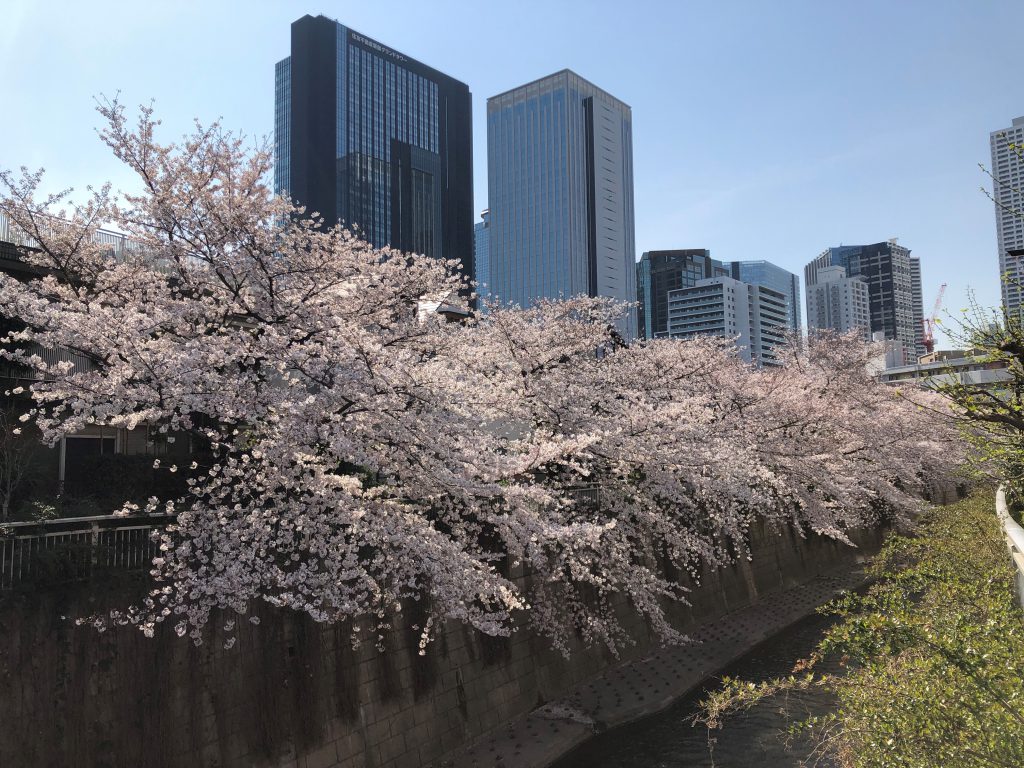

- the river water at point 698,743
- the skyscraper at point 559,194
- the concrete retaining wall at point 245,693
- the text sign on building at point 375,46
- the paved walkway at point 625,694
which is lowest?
the river water at point 698,743

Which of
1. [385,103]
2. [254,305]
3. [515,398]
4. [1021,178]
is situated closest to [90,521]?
[254,305]

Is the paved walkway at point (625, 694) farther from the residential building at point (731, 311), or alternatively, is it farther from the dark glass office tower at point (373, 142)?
the residential building at point (731, 311)

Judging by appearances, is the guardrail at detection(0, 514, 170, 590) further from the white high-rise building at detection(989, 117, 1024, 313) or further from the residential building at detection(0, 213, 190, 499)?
the white high-rise building at detection(989, 117, 1024, 313)

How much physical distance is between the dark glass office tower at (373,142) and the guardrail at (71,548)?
5321 inches

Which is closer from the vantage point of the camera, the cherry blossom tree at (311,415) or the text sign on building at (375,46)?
the cherry blossom tree at (311,415)

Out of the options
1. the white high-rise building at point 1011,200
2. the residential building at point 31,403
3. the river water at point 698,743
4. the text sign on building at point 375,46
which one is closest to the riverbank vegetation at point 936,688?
the white high-rise building at point 1011,200

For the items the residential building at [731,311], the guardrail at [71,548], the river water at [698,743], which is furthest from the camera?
the residential building at [731,311]

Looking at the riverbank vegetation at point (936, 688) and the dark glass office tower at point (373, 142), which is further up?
the dark glass office tower at point (373, 142)

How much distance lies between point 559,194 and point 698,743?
544 feet

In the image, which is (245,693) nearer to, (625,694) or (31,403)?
(625,694)

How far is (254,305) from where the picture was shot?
13141 mm

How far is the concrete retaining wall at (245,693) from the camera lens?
9.72m

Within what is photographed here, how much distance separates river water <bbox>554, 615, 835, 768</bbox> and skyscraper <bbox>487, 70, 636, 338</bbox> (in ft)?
499

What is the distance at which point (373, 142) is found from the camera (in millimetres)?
157125
